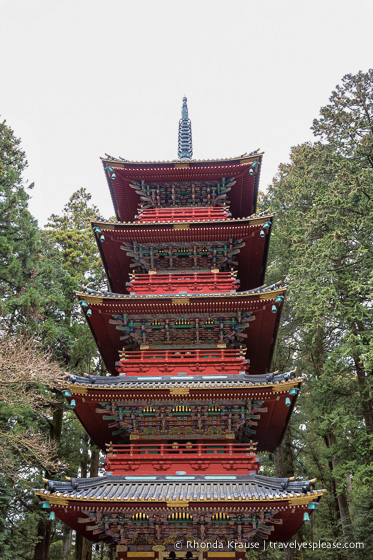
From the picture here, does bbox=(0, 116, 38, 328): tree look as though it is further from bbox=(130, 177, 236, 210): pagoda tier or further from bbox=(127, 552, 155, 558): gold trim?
bbox=(127, 552, 155, 558): gold trim

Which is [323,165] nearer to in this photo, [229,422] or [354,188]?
[354,188]

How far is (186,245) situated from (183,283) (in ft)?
4.39

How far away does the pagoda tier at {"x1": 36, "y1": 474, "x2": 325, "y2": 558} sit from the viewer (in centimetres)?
989

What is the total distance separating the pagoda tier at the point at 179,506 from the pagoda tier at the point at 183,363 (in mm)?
2848

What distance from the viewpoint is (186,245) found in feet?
48.8

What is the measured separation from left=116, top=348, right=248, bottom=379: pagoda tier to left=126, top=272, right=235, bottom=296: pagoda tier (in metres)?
2.00

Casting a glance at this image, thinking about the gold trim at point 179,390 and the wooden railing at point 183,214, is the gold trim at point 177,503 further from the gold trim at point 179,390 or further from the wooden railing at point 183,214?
the wooden railing at point 183,214

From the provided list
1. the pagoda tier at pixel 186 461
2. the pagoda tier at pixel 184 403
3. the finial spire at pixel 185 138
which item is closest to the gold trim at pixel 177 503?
the pagoda tier at pixel 186 461

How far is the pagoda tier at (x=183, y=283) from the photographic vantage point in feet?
46.6

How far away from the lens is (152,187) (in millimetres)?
16047

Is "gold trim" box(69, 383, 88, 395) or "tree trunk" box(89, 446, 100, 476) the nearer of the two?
"gold trim" box(69, 383, 88, 395)

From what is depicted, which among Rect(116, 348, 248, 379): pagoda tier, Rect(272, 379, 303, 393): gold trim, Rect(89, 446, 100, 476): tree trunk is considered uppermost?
Rect(116, 348, 248, 379): pagoda tier

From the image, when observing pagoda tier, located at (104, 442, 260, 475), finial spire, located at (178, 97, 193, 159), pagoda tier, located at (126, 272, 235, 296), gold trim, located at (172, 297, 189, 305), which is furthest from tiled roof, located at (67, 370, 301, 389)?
finial spire, located at (178, 97, 193, 159)

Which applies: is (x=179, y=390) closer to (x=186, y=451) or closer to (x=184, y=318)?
(x=186, y=451)
